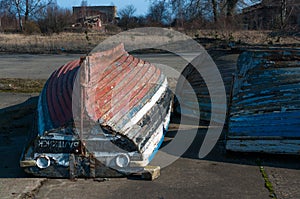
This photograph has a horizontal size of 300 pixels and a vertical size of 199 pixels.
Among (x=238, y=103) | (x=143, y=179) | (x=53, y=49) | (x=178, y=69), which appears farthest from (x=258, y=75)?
(x=53, y=49)

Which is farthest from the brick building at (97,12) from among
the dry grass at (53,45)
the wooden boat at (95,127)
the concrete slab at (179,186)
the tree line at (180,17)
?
the concrete slab at (179,186)

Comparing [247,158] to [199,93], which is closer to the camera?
[247,158]

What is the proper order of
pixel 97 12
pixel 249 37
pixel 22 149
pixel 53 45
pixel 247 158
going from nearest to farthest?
1. pixel 247 158
2. pixel 22 149
3. pixel 249 37
4. pixel 53 45
5. pixel 97 12

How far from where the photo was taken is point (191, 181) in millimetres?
4375

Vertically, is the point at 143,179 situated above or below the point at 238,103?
below

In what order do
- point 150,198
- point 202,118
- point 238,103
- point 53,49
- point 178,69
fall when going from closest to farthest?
1. point 150,198
2. point 238,103
3. point 202,118
4. point 178,69
5. point 53,49

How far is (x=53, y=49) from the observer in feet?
73.0

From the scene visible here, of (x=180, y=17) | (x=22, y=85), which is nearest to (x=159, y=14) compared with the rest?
(x=180, y=17)

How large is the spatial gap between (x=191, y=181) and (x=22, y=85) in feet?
24.5

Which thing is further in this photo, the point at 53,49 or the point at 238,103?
the point at 53,49

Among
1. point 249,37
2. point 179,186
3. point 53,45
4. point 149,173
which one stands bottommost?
point 179,186

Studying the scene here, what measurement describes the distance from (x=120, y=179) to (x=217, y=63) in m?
3.80

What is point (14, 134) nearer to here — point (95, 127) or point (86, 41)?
point (95, 127)

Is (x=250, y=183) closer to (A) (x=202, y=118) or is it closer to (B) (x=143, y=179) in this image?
(B) (x=143, y=179)
